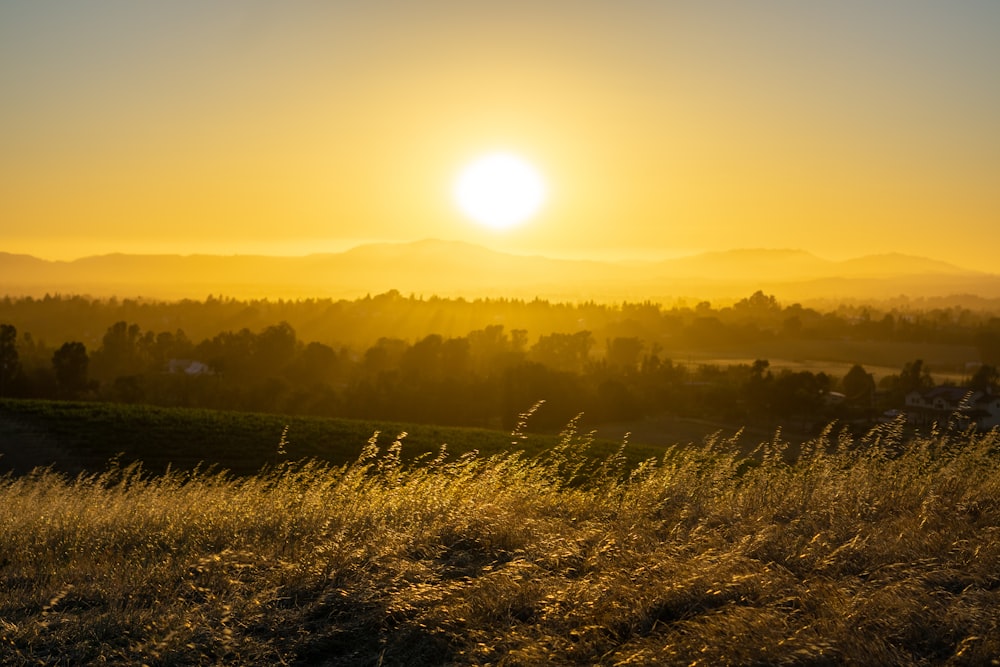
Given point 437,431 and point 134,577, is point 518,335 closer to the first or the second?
point 437,431

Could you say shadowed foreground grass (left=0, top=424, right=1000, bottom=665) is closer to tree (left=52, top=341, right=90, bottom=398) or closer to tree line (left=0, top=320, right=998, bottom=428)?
tree line (left=0, top=320, right=998, bottom=428)

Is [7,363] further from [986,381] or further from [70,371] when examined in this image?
[986,381]

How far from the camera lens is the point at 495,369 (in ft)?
197

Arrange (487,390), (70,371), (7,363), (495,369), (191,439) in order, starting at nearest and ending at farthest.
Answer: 1. (191,439)
2. (70,371)
3. (7,363)
4. (487,390)
5. (495,369)

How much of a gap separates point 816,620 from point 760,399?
4437 centimetres

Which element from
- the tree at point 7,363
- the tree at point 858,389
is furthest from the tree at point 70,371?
the tree at point 858,389

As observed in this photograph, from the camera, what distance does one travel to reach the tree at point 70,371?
159 ft

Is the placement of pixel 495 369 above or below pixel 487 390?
above

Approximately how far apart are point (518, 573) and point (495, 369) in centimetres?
5388

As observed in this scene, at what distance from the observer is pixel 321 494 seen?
846cm

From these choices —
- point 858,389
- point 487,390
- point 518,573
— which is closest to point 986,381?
point 858,389

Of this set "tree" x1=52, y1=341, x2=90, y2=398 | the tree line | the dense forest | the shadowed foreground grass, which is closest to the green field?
the shadowed foreground grass

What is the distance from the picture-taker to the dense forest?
48.3 metres

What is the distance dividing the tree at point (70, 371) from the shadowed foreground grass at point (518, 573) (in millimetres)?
44372
